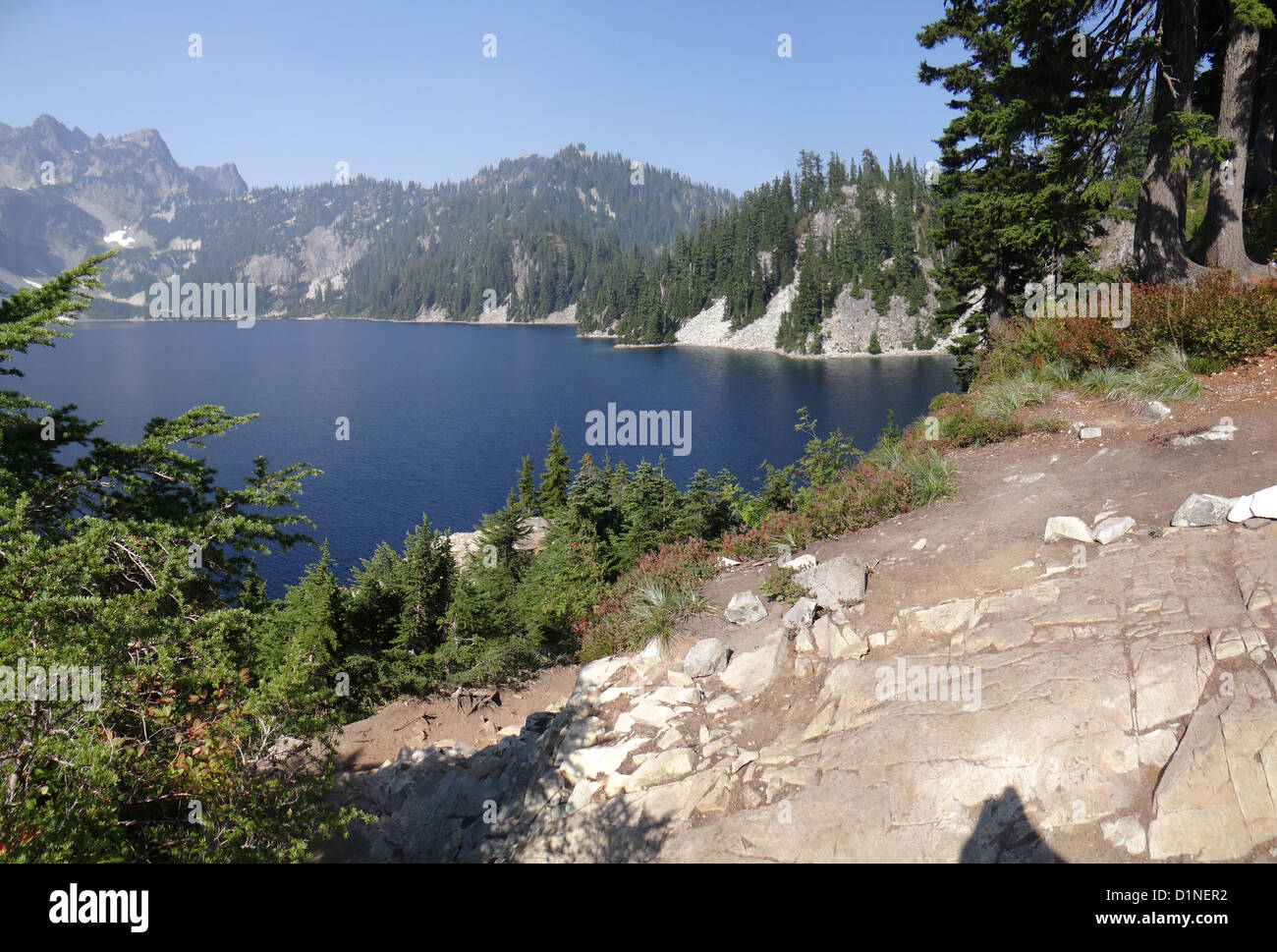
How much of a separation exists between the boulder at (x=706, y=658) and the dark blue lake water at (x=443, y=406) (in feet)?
119

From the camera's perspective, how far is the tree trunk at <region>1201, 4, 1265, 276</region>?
13008mm

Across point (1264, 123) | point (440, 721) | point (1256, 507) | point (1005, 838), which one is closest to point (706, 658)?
point (1005, 838)

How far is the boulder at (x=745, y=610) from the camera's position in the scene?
877 cm

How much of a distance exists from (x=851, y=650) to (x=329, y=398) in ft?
319

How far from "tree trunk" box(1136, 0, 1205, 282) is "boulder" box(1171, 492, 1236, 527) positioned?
899 centimetres

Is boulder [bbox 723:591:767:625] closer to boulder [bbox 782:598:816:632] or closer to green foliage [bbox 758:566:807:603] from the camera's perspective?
green foliage [bbox 758:566:807:603]

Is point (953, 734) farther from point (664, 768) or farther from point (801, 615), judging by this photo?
point (664, 768)

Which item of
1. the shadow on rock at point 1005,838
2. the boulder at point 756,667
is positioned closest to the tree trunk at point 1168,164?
the boulder at point 756,667

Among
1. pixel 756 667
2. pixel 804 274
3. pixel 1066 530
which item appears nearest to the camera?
pixel 756 667

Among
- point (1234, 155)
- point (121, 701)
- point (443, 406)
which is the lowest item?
point (121, 701)

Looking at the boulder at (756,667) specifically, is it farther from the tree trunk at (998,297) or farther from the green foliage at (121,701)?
the tree trunk at (998,297)

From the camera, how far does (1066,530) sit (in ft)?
26.1

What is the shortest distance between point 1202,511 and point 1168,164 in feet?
34.8

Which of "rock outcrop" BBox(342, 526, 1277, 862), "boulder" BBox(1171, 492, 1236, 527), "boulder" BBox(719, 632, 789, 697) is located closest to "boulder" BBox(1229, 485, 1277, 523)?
"boulder" BBox(1171, 492, 1236, 527)
